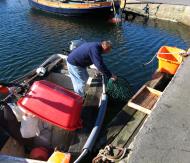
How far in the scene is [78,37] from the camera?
57.0 ft

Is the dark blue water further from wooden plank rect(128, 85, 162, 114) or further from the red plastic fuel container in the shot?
the red plastic fuel container

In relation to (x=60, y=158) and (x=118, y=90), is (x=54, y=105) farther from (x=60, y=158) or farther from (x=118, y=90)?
(x=118, y=90)

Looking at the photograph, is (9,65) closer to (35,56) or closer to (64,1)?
(35,56)

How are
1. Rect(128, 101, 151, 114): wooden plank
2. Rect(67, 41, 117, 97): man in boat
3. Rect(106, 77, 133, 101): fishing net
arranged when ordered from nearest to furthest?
Rect(67, 41, 117, 97): man in boat
Rect(128, 101, 151, 114): wooden plank
Rect(106, 77, 133, 101): fishing net

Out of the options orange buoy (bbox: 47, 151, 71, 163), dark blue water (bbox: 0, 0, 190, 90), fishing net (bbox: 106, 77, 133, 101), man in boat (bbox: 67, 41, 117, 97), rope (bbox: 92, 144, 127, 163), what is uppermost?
man in boat (bbox: 67, 41, 117, 97)

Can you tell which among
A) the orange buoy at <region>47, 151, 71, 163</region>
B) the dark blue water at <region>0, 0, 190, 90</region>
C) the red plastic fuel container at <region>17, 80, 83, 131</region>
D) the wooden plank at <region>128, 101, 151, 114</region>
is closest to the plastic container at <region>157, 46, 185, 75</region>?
the dark blue water at <region>0, 0, 190, 90</region>

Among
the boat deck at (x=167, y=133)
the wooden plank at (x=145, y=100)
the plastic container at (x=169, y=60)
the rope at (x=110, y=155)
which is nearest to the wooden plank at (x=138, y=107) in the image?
the wooden plank at (x=145, y=100)

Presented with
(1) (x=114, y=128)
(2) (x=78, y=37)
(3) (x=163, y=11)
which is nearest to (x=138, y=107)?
(1) (x=114, y=128)

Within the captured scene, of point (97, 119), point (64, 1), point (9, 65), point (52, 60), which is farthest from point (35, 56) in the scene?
point (64, 1)

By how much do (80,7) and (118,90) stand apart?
13.8 m

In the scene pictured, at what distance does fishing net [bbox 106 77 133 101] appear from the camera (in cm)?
872

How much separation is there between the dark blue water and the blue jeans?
332 cm

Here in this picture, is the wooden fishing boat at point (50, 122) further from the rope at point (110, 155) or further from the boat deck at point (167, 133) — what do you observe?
the boat deck at point (167, 133)

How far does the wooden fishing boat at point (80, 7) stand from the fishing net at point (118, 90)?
1293 cm
